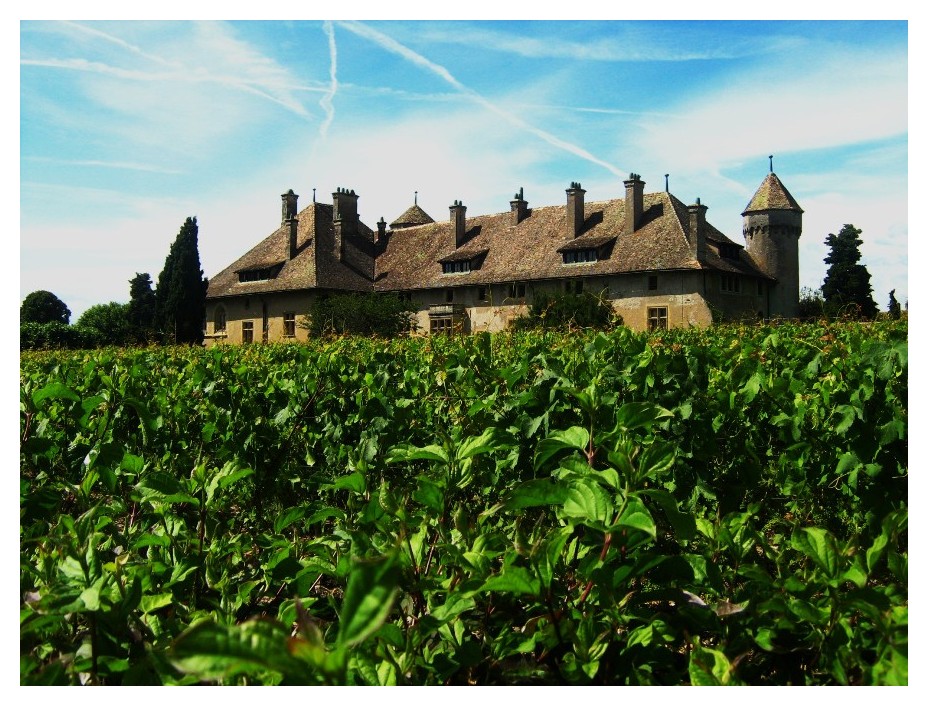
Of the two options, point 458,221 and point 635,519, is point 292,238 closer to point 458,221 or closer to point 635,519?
point 458,221

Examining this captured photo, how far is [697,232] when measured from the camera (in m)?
41.9

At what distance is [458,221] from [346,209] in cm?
802

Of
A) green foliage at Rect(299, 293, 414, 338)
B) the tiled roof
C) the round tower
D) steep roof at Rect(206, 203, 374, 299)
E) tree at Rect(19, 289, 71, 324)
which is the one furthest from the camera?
steep roof at Rect(206, 203, 374, 299)

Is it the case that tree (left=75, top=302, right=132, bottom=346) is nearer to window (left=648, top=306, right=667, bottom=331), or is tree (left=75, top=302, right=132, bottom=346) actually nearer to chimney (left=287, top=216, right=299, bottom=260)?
chimney (left=287, top=216, right=299, bottom=260)

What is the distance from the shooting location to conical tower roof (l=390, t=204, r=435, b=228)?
204 ft

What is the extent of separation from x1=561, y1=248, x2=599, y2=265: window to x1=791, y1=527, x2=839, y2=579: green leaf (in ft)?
141

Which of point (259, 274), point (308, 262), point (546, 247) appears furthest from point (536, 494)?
point (259, 274)

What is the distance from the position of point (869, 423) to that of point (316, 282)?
4538 centimetres

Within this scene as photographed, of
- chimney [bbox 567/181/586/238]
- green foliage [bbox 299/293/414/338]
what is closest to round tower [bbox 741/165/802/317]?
chimney [bbox 567/181/586/238]

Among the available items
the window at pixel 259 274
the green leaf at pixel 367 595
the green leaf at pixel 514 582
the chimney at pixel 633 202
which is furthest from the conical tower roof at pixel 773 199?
the green leaf at pixel 367 595

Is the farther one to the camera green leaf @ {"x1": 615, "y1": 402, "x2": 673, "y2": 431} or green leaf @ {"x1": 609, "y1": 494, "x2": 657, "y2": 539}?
green leaf @ {"x1": 615, "y1": 402, "x2": 673, "y2": 431}

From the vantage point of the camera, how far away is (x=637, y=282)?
4241cm

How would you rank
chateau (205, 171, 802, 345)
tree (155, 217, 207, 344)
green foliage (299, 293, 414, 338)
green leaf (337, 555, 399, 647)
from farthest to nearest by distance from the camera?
tree (155, 217, 207, 344)
chateau (205, 171, 802, 345)
green foliage (299, 293, 414, 338)
green leaf (337, 555, 399, 647)
